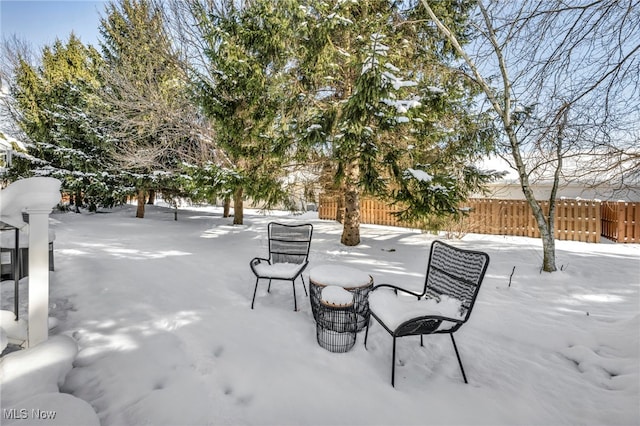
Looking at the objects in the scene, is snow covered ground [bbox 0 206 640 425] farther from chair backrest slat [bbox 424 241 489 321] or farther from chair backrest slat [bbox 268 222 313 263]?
chair backrest slat [bbox 424 241 489 321]

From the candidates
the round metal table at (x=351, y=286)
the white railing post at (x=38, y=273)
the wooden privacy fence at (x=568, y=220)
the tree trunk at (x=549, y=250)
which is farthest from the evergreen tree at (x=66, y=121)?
the tree trunk at (x=549, y=250)

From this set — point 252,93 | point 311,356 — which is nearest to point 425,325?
point 311,356

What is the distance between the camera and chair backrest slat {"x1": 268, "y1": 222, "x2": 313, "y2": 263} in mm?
4352

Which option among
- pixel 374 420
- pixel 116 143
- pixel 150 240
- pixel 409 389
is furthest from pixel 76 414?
pixel 116 143

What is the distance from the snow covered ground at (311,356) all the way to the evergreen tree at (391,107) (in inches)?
77.8

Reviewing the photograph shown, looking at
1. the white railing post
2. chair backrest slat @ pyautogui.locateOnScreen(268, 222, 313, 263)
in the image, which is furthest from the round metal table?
the white railing post

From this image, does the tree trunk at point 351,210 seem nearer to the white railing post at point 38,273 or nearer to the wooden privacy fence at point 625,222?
the white railing post at point 38,273

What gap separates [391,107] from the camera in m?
5.14

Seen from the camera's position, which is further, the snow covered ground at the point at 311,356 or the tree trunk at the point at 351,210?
the tree trunk at the point at 351,210

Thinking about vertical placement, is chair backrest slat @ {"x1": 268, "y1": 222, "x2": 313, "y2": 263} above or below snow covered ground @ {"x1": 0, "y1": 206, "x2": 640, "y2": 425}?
above

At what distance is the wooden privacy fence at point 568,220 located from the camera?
26.3 feet

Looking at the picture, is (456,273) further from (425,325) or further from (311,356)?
(311,356)

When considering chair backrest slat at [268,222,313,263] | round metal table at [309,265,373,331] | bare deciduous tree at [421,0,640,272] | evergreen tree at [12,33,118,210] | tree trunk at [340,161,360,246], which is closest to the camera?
round metal table at [309,265,373,331]

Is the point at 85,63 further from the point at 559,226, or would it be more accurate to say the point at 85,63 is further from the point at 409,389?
the point at 559,226
